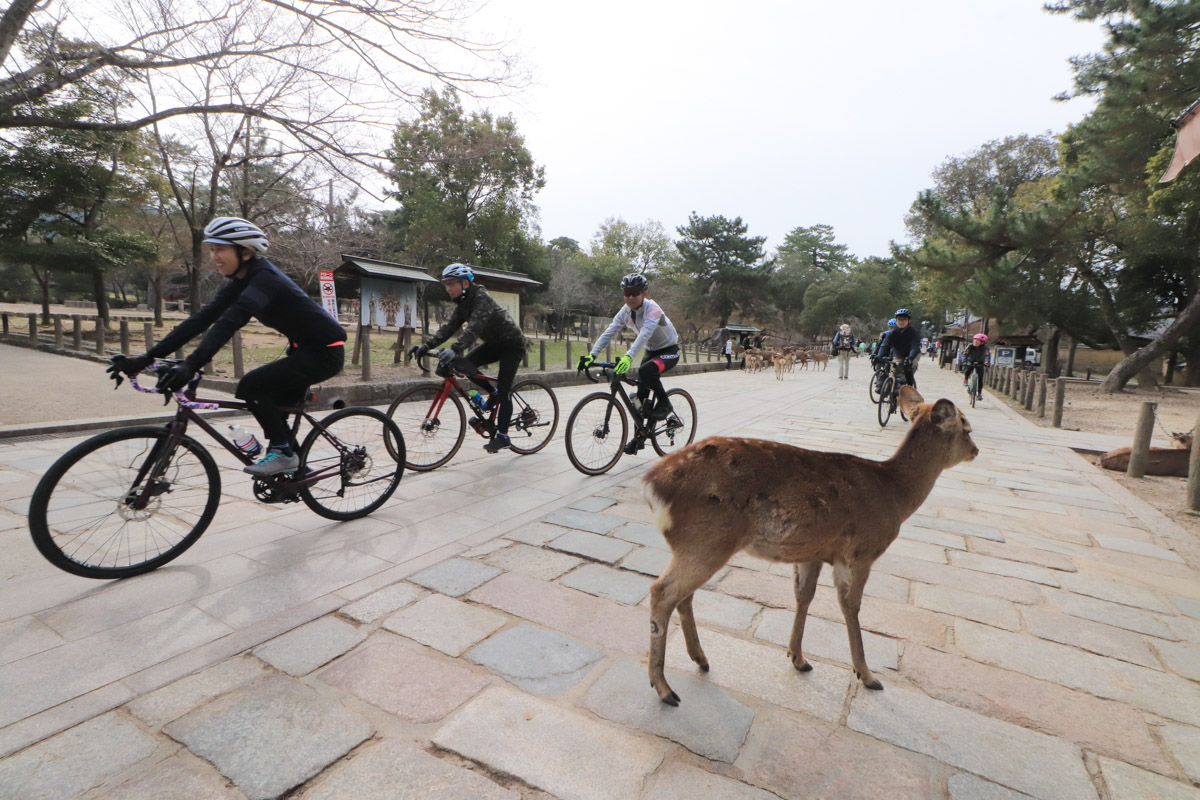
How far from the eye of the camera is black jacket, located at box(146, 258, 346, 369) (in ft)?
10.4

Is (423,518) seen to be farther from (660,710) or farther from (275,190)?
(275,190)

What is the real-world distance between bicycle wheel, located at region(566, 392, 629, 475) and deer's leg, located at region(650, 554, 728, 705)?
333 centimetres

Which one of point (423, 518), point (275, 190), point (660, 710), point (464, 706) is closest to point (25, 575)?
point (423, 518)

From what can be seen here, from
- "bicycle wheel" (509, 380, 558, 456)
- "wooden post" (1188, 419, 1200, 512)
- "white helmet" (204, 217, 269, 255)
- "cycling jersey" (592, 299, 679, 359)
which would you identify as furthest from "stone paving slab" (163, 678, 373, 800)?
"wooden post" (1188, 419, 1200, 512)

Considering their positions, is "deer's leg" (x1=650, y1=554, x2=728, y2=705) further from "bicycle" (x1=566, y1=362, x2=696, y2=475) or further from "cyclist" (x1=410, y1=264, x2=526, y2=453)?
"cyclist" (x1=410, y1=264, x2=526, y2=453)

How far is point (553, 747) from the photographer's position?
192 centimetres

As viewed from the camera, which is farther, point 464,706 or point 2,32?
point 2,32

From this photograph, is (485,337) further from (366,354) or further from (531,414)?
(366,354)

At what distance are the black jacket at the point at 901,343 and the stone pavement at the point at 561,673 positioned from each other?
545 cm

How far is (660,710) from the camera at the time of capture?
2.14 metres

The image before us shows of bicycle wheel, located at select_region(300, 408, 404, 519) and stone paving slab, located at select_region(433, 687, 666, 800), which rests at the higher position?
bicycle wheel, located at select_region(300, 408, 404, 519)

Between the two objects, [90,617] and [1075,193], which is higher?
[1075,193]

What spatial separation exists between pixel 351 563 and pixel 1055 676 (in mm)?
3566

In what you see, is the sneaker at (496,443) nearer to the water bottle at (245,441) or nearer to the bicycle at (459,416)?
the bicycle at (459,416)
